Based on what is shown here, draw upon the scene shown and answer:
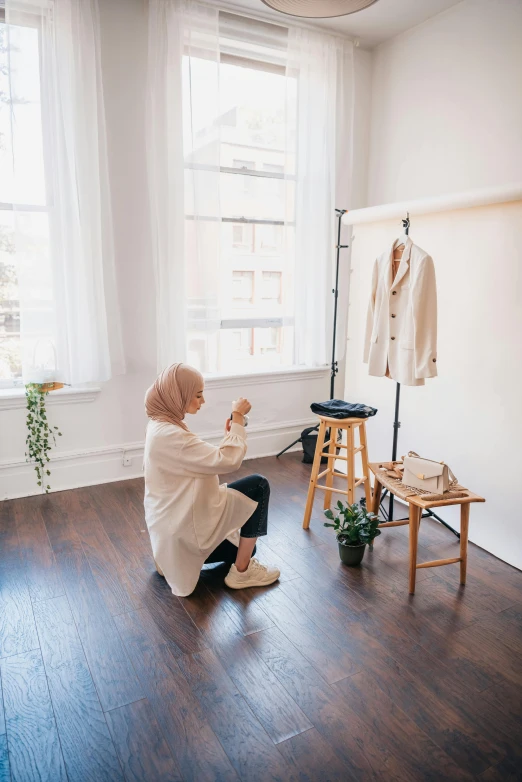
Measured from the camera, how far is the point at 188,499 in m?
2.22

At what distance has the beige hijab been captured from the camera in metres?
2.21

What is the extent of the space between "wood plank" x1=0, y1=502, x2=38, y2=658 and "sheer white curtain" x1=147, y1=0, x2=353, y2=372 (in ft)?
4.62

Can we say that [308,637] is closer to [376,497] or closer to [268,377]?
[376,497]

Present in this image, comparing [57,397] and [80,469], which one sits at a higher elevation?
[57,397]

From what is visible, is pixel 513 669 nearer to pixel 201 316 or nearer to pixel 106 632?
pixel 106 632

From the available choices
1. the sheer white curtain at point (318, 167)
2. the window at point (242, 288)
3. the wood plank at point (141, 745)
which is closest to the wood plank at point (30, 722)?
the wood plank at point (141, 745)

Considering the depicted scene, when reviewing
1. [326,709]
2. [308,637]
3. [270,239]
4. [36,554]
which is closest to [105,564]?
[36,554]

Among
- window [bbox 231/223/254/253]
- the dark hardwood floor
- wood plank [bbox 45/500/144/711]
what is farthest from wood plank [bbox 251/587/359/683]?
window [bbox 231/223/254/253]

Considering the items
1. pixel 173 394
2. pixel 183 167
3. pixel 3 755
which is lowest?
pixel 3 755

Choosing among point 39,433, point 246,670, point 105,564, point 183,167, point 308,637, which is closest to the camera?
point 246,670

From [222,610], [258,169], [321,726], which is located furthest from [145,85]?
[321,726]

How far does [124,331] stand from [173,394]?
1.54 metres

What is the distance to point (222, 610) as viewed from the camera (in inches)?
89.6

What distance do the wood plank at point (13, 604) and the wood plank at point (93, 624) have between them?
166 mm
